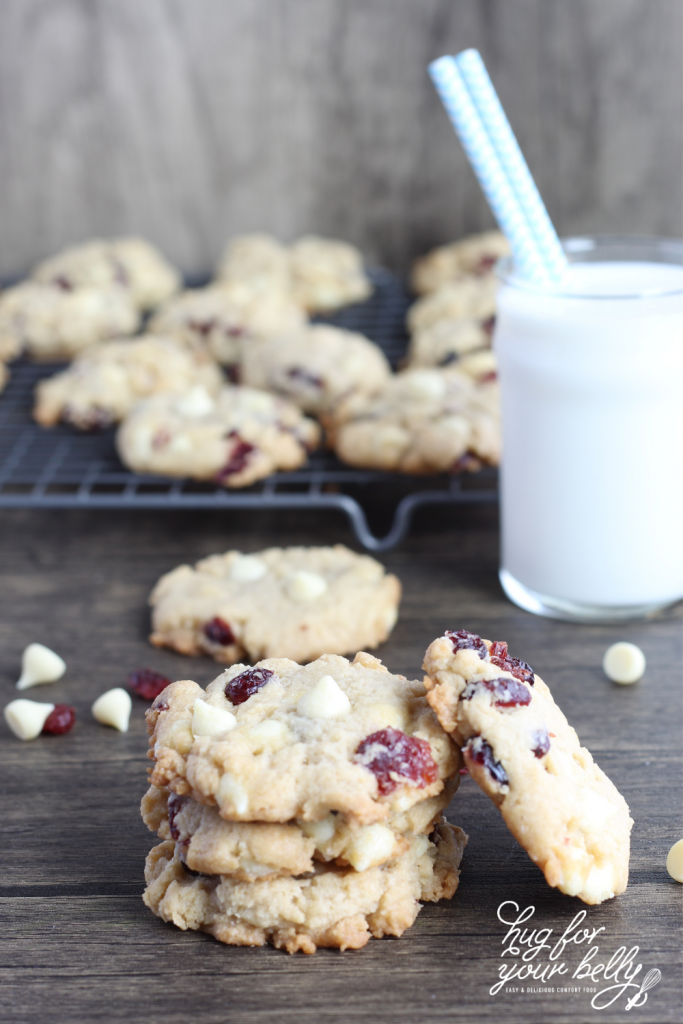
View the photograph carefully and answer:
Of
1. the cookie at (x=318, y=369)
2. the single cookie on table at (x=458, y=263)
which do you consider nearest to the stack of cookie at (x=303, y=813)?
the cookie at (x=318, y=369)

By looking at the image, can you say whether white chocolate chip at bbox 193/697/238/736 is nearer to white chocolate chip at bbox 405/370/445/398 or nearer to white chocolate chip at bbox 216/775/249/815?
white chocolate chip at bbox 216/775/249/815

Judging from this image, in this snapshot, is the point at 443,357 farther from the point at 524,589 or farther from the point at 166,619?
the point at 166,619

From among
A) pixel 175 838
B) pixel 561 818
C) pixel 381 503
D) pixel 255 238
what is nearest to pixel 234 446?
pixel 381 503

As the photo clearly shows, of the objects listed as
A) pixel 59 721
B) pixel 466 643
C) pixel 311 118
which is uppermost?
pixel 311 118

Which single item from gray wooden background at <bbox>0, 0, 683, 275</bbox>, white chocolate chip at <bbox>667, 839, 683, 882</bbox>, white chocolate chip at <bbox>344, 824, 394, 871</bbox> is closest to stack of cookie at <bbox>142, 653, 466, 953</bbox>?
white chocolate chip at <bbox>344, 824, 394, 871</bbox>

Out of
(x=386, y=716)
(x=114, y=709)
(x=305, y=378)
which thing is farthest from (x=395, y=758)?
(x=305, y=378)

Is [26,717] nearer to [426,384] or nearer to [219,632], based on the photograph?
[219,632]

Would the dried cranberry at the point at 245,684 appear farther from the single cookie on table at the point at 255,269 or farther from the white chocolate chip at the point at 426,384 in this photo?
the single cookie on table at the point at 255,269
